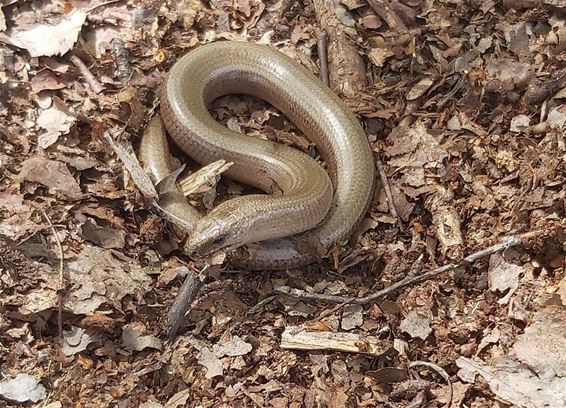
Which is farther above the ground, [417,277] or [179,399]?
[417,277]

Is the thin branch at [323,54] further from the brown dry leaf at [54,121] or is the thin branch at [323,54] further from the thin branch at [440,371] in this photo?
the thin branch at [440,371]

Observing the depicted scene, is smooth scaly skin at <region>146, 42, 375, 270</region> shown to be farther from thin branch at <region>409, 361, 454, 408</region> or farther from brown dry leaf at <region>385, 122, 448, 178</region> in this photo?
thin branch at <region>409, 361, 454, 408</region>

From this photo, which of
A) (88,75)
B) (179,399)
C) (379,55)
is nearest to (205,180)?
(88,75)

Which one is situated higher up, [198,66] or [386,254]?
[198,66]

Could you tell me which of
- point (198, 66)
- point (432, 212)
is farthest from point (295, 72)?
point (432, 212)

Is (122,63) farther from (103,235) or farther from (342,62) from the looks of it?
(342,62)

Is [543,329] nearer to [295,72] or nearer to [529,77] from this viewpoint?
[529,77]
